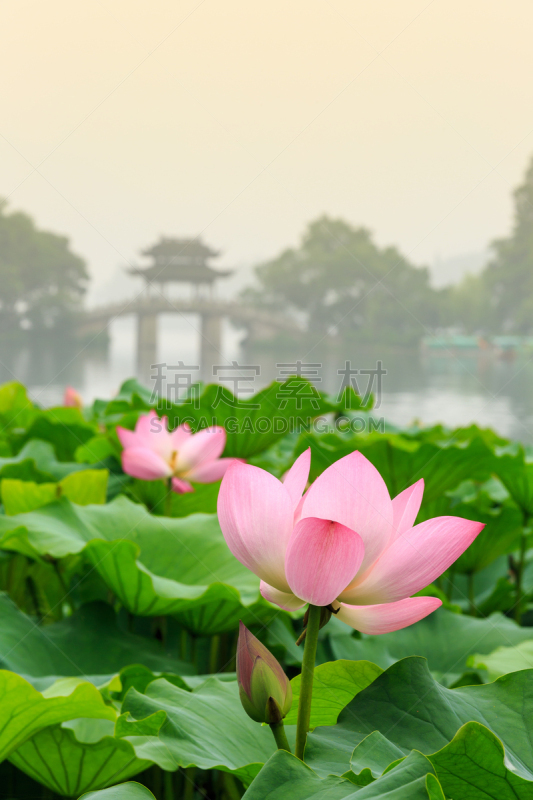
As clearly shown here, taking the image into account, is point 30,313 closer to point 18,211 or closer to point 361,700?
point 18,211

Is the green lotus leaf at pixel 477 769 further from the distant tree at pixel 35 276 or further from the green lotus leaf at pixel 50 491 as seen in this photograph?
the distant tree at pixel 35 276

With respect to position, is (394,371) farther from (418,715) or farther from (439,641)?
(418,715)

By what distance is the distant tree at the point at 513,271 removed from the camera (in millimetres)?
11128

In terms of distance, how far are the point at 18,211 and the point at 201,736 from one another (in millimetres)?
14217

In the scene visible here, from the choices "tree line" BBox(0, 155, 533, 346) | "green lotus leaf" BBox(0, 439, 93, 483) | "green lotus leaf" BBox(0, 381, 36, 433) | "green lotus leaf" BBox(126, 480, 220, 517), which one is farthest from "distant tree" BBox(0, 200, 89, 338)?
"green lotus leaf" BBox(126, 480, 220, 517)

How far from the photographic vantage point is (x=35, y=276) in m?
10.7

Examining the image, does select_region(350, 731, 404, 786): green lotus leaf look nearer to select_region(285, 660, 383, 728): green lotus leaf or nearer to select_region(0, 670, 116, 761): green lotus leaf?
select_region(285, 660, 383, 728): green lotus leaf

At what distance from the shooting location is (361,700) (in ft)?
0.84

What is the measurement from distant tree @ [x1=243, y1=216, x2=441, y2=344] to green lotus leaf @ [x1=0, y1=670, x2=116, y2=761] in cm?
942

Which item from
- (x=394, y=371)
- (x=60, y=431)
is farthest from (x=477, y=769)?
(x=394, y=371)

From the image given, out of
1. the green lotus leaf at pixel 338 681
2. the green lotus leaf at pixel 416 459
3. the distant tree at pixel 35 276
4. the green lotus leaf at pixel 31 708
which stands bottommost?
the green lotus leaf at pixel 31 708

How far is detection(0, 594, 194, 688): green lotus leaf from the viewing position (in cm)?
52

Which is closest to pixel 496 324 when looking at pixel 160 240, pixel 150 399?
pixel 160 240

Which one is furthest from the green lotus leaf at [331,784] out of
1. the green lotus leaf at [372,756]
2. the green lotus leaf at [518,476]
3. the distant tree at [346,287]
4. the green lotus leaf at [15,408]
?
the distant tree at [346,287]
